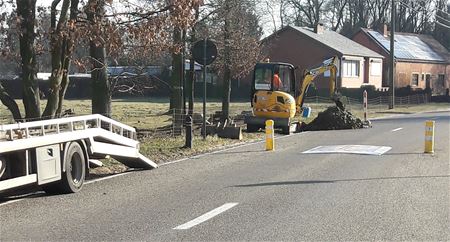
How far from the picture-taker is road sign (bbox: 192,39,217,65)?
19.5 m

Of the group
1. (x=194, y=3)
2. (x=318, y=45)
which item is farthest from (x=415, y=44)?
(x=194, y=3)

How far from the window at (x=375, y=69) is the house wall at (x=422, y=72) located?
2.03 meters

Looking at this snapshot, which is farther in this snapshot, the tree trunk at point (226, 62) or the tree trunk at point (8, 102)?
the tree trunk at point (226, 62)

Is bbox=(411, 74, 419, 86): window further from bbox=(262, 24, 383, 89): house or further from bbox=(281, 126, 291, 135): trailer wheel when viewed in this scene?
bbox=(281, 126, 291, 135): trailer wheel

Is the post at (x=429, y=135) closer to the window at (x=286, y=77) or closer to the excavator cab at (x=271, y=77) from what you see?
the excavator cab at (x=271, y=77)

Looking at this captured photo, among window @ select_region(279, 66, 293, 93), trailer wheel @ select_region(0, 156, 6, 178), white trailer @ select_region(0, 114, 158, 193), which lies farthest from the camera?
window @ select_region(279, 66, 293, 93)

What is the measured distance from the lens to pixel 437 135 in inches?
948

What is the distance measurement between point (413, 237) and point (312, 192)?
3.34m

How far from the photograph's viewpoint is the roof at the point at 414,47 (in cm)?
7314

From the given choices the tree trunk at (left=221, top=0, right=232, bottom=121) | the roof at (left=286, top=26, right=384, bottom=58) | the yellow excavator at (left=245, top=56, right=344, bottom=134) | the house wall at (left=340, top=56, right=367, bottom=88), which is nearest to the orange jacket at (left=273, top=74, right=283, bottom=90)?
the yellow excavator at (left=245, top=56, right=344, bottom=134)

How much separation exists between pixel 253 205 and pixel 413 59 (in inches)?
2657

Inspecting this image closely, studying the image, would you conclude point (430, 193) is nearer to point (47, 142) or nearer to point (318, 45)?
point (47, 142)

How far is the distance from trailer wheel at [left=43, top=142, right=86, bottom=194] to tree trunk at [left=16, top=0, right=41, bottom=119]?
5.62 metres

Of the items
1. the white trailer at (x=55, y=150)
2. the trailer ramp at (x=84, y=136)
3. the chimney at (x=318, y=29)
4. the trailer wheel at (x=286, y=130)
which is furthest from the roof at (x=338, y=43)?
the white trailer at (x=55, y=150)
